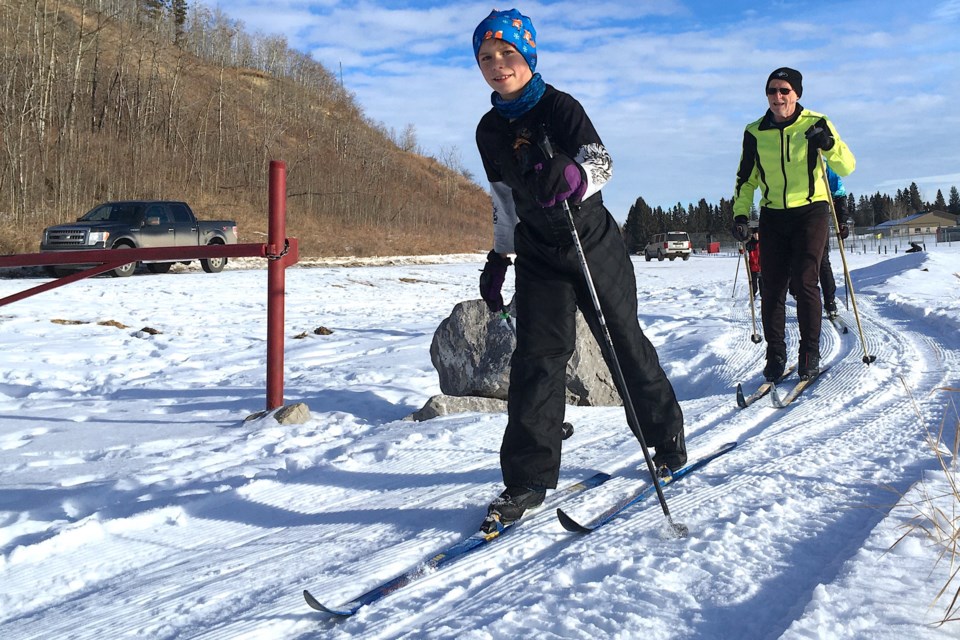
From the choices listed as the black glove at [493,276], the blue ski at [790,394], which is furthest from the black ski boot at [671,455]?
the blue ski at [790,394]

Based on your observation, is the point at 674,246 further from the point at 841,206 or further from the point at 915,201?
the point at 915,201

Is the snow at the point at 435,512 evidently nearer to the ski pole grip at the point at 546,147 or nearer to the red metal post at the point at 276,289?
the red metal post at the point at 276,289

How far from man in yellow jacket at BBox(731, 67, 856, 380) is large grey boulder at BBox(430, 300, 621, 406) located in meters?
1.19

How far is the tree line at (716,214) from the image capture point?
4262 inches

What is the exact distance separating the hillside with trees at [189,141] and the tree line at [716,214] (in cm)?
5022

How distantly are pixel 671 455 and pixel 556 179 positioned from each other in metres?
1.22

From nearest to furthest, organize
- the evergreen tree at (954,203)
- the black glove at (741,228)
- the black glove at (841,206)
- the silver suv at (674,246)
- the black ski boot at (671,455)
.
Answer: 1. the black ski boot at (671,455)
2. the black glove at (741,228)
3. the black glove at (841,206)
4. the silver suv at (674,246)
5. the evergreen tree at (954,203)

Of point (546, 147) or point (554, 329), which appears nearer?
point (546, 147)

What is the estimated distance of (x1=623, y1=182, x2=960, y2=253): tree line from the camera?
10825 cm

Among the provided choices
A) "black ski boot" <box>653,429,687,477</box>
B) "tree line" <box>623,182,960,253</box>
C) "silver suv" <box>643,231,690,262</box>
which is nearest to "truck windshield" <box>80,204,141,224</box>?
"black ski boot" <box>653,429,687,477</box>

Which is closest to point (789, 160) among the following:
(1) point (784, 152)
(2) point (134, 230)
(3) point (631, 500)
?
(1) point (784, 152)

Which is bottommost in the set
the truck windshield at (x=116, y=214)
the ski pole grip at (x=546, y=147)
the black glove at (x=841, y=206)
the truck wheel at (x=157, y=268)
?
the truck wheel at (x=157, y=268)

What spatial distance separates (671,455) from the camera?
280 centimetres

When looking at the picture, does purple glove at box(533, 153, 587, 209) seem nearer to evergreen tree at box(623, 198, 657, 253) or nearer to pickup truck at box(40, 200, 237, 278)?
pickup truck at box(40, 200, 237, 278)
